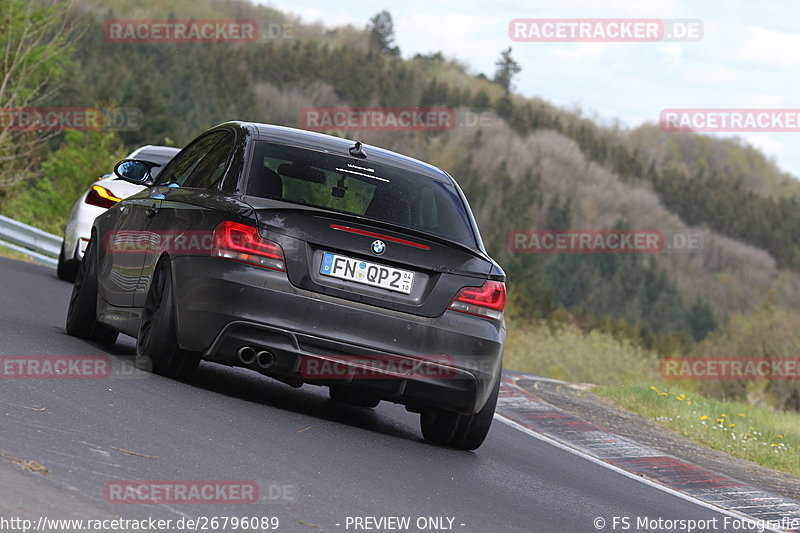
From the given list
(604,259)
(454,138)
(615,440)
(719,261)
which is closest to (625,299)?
(604,259)

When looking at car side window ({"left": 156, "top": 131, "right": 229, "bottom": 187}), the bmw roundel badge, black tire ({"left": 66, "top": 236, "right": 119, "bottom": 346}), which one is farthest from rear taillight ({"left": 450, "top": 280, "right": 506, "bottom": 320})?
black tire ({"left": 66, "top": 236, "right": 119, "bottom": 346})

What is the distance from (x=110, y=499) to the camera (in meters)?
4.64

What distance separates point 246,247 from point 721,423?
6.87 meters

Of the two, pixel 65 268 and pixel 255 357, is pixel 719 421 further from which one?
pixel 65 268

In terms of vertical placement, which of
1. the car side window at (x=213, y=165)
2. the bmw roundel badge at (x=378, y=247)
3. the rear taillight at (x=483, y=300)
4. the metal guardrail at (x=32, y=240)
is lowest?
the metal guardrail at (x=32, y=240)

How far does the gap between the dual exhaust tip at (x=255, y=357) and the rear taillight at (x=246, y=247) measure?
0.47 metres

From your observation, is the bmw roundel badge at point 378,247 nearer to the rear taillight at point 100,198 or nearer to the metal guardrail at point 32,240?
the rear taillight at point 100,198

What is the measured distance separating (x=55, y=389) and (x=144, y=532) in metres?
2.79

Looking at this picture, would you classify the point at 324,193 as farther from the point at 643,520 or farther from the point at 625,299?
the point at 625,299

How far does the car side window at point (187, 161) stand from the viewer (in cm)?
834

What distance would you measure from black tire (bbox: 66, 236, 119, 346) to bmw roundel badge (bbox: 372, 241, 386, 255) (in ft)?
9.60

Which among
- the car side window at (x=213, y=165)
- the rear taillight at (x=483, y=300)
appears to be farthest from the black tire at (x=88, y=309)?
the rear taillight at (x=483, y=300)
